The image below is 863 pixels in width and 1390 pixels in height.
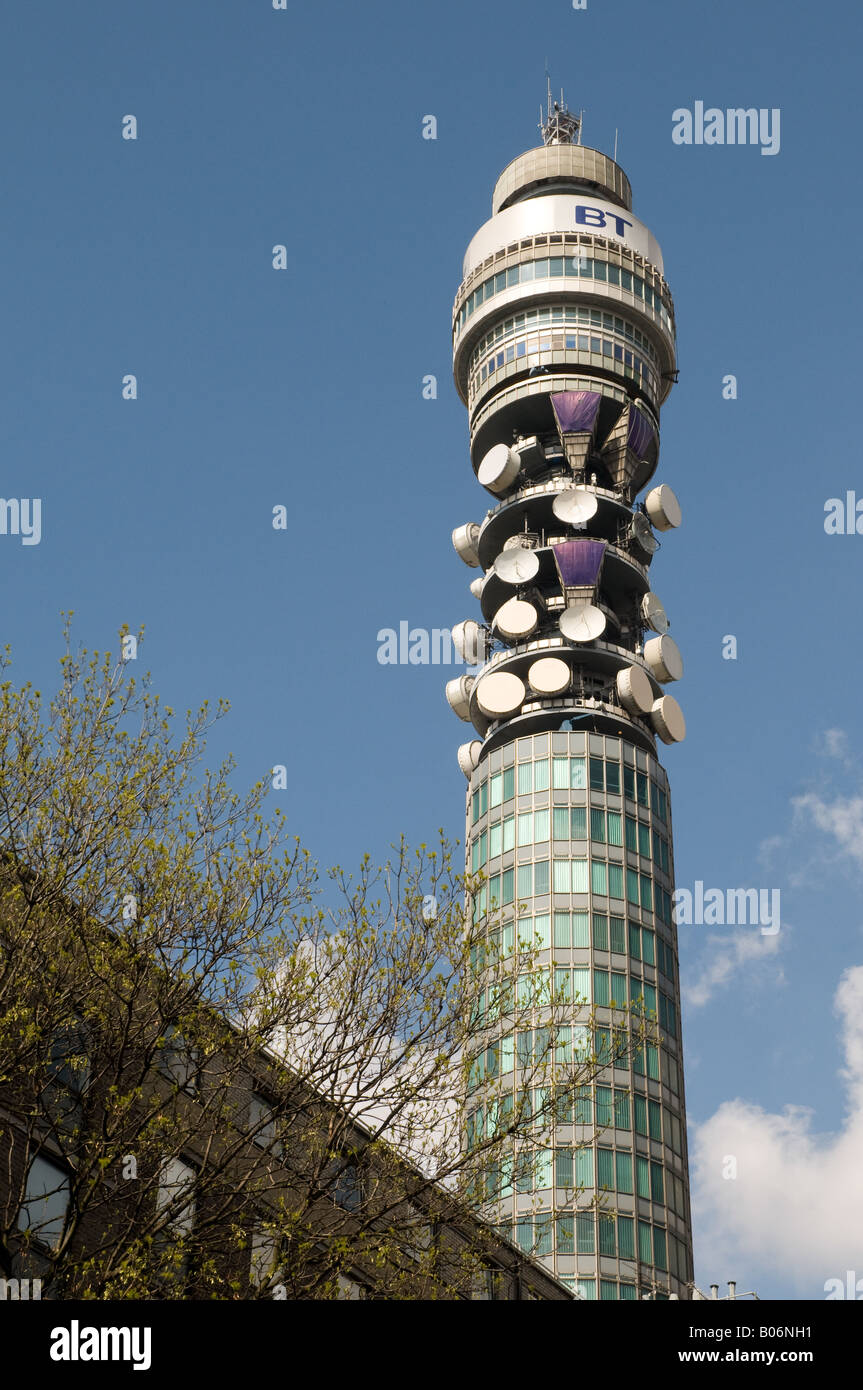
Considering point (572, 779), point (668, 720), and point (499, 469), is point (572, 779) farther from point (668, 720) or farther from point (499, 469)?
point (499, 469)

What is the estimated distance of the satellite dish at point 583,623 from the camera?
336 feet

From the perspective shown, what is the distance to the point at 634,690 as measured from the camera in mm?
104250

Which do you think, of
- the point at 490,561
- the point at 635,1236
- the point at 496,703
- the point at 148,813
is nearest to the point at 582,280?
the point at 490,561

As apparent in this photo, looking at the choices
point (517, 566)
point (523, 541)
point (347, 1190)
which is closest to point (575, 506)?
point (523, 541)

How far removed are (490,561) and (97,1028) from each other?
91.0m

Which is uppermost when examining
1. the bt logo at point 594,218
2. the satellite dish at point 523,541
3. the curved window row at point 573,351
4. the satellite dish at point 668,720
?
the bt logo at point 594,218

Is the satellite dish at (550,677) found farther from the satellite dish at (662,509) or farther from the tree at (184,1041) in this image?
the tree at (184,1041)

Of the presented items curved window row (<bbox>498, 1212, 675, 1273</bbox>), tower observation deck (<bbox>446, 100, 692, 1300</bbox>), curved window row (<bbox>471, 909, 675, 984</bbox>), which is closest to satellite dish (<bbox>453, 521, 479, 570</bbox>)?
tower observation deck (<bbox>446, 100, 692, 1300</bbox>)

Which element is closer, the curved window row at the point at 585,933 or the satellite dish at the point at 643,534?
the curved window row at the point at 585,933

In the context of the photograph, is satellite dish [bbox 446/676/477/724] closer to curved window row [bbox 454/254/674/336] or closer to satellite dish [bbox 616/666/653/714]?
satellite dish [bbox 616/666/653/714]

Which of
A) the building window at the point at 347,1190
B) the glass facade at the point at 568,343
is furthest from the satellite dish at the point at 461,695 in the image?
the building window at the point at 347,1190

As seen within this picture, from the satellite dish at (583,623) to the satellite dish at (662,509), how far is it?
1122cm
